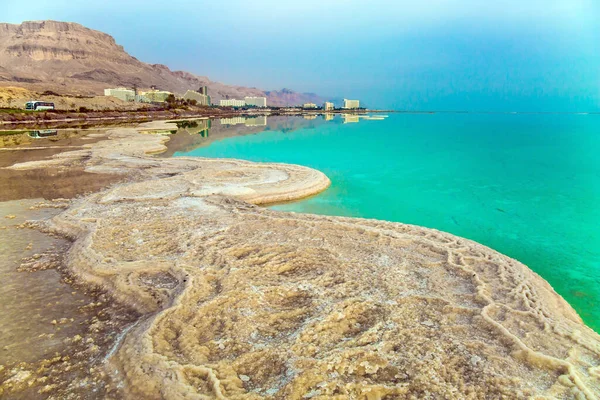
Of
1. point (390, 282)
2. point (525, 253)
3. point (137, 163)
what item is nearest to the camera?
point (390, 282)

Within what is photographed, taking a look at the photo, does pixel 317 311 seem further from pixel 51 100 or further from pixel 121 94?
pixel 121 94

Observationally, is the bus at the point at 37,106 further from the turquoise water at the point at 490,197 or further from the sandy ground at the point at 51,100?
the turquoise water at the point at 490,197

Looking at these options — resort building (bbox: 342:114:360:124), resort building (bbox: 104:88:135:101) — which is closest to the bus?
resort building (bbox: 342:114:360:124)

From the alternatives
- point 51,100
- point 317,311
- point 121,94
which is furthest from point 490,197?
point 121,94

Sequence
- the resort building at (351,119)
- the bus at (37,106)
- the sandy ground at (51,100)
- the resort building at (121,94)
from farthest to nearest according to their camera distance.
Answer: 1. the resort building at (121,94)
2. the resort building at (351,119)
3. the sandy ground at (51,100)
4. the bus at (37,106)

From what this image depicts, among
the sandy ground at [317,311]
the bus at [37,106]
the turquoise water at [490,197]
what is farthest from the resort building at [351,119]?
the sandy ground at [317,311]

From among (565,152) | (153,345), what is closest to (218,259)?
(153,345)

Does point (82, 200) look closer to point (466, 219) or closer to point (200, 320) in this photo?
point (200, 320)

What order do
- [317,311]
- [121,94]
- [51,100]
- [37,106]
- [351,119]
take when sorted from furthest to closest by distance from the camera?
[121,94] → [351,119] → [51,100] → [37,106] → [317,311]
